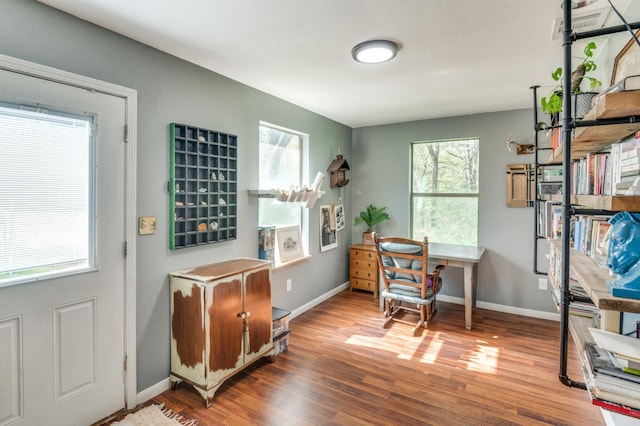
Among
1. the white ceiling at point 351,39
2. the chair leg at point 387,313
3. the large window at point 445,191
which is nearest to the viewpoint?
the white ceiling at point 351,39

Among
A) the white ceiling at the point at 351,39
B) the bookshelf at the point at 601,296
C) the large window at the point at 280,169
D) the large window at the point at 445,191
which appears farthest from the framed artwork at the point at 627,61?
the large window at the point at 280,169

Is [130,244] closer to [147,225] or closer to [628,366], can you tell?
[147,225]

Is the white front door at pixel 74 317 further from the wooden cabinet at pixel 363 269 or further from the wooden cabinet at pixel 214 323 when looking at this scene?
the wooden cabinet at pixel 363 269

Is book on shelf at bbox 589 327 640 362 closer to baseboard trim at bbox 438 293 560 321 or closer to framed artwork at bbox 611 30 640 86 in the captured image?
framed artwork at bbox 611 30 640 86

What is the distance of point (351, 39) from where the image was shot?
203cm

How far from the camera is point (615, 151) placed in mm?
1123

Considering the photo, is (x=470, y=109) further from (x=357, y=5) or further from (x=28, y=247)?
(x=28, y=247)

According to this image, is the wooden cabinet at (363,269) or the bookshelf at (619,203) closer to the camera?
the bookshelf at (619,203)

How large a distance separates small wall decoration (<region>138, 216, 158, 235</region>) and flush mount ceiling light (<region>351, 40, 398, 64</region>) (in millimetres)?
1768

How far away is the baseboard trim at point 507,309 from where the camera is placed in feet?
11.6

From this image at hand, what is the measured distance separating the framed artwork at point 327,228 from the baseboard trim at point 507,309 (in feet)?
5.15

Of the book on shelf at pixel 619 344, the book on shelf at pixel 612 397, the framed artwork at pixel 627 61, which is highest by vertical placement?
the framed artwork at pixel 627 61

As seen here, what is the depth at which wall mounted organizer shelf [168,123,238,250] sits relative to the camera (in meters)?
2.27

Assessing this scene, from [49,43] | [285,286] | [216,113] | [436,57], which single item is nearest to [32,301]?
[49,43]
